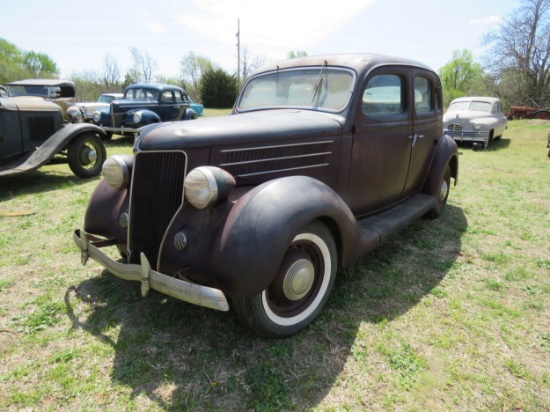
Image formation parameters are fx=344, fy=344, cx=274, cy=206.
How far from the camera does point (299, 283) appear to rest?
7.25ft

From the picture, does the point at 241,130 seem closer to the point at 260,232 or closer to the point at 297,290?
the point at 260,232

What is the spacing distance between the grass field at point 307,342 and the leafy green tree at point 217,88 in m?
31.9

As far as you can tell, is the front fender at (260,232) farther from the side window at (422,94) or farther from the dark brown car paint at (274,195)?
the side window at (422,94)

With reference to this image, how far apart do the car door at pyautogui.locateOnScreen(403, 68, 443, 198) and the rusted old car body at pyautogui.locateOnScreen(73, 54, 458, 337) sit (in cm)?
16

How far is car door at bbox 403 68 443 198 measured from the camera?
144 inches

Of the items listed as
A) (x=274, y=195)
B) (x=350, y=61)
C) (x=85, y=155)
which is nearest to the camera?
(x=274, y=195)

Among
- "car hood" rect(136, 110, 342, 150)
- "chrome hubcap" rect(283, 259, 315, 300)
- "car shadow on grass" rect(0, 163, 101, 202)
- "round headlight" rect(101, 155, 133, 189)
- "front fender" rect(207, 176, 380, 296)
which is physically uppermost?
"car hood" rect(136, 110, 342, 150)

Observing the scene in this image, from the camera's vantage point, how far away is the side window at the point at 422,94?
12.2 ft

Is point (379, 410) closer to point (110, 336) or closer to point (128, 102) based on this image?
point (110, 336)

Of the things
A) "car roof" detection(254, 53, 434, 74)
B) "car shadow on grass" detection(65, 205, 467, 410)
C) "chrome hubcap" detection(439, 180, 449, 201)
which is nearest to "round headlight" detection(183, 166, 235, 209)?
"car shadow on grass" detection(65, 205, 467, 410)

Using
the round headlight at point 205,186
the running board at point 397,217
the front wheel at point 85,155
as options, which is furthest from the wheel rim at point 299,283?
the front wheel at point 85,155

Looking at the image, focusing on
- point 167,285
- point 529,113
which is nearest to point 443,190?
point 167,285

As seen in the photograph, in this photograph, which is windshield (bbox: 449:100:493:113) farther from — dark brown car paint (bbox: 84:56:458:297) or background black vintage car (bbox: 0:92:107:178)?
background black vintage car (bbox: 0:92:107:178)

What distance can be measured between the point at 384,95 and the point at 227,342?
8.46ft
